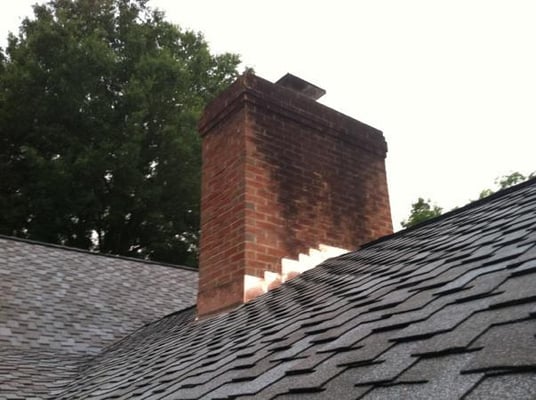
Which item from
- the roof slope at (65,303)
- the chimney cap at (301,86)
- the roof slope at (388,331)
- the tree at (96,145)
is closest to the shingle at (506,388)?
the roof slope at (388,331)

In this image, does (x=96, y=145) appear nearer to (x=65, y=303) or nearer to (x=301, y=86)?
(x=65, y=303)

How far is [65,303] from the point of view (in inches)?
310

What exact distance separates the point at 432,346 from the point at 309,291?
232 cm

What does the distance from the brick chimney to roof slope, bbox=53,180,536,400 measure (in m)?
0.35

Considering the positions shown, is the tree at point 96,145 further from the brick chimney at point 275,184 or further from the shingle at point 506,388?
the shingle at point 506,388

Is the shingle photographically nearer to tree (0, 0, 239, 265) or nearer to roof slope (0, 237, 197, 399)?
roof slope (0, 237, 197, 399)

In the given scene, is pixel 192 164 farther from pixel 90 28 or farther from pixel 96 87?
pixel 90 28

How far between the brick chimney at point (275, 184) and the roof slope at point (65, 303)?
2123 mm

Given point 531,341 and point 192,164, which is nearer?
point 531,341

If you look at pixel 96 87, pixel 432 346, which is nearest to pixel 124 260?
pixel 432 346

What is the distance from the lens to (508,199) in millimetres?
4035

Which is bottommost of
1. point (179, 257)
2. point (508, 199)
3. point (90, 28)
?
point (508, 199)

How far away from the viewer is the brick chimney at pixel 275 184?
4770mm

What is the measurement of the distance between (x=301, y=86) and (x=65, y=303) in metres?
4.92
